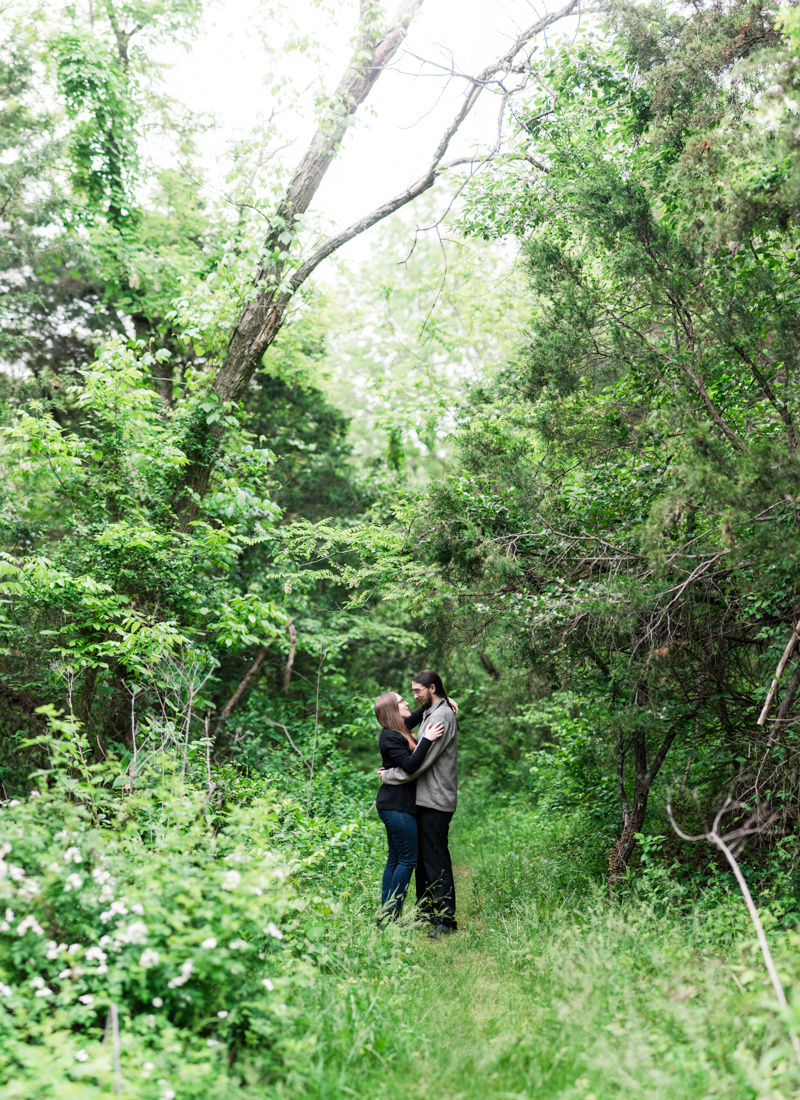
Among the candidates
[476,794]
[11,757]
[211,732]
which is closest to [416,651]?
[476,794]

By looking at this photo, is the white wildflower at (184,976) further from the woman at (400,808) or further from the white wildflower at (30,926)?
the woman at (400,808)

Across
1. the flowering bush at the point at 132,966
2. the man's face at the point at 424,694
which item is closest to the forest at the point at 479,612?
the flowering bush at the point at 132,966

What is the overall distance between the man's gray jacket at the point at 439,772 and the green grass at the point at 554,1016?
36.3 inches

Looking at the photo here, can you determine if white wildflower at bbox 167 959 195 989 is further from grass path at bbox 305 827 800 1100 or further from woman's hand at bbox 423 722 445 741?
woman's hand at bbox 423 722 445 741

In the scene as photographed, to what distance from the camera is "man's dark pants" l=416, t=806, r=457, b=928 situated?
512cm

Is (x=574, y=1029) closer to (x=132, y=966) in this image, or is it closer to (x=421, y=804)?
(x=132, y=966)

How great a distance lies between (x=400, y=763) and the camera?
Result: 16.6ft

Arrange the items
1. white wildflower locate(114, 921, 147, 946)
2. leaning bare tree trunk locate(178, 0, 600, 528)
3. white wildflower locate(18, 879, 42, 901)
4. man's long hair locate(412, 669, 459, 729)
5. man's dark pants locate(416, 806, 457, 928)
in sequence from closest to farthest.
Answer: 1. white wildflower locate(114, 921, 147, 946)
2. white wildflower locate(18, 879, 42, 901)
3. man's dark pants locate(416, 806, 457, 928)
4. man's long hair locate(412, 669, 459, 729)
5. leaning bare tree trunk locate(178, 0, 600, 528)

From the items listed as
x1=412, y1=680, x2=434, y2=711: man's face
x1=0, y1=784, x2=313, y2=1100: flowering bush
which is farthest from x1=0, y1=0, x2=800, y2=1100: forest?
x1=412, y1=680, x2=434, y2=711: man's face

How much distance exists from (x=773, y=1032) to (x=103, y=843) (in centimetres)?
296

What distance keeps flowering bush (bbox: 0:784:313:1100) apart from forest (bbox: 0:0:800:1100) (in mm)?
20

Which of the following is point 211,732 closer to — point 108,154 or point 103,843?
point 103,843

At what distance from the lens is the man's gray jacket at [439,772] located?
514cm

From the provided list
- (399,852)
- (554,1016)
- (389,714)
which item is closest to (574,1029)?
(554,1016)
